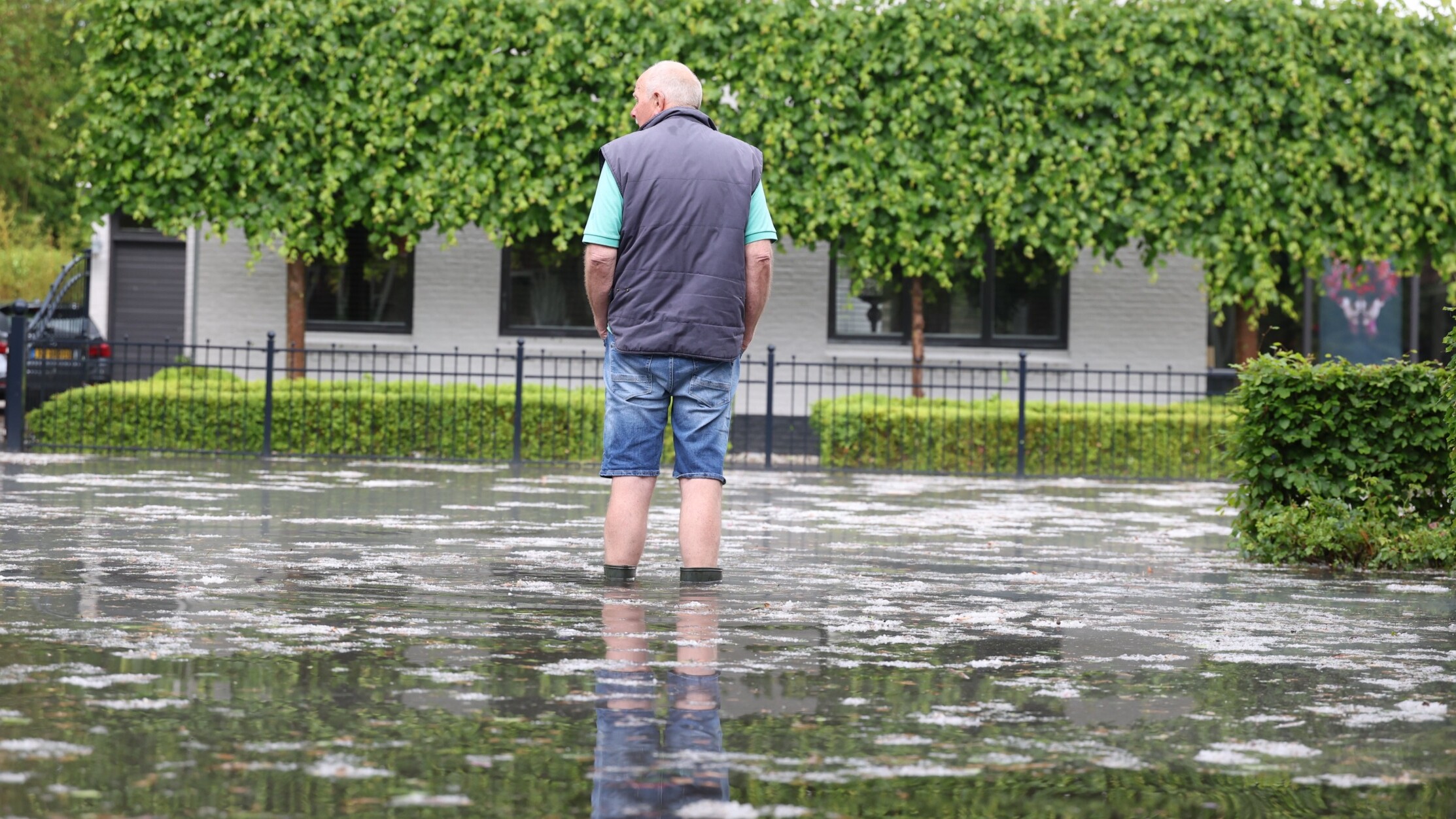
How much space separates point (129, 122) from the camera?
62.8ft

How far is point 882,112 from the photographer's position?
18.6 m

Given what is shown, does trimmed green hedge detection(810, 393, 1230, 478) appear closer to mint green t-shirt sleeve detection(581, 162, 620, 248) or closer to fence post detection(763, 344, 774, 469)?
fence post detection(763, 344, 774, 469)

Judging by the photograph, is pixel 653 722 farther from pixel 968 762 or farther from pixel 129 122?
pixel 129 122

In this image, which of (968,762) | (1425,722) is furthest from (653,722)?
(1425,722)

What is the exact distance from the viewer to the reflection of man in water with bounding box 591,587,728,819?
330cm

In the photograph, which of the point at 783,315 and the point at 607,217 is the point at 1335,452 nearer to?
the point at 607,217

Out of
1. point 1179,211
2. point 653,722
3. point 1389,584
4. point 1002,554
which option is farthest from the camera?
point 1179,211

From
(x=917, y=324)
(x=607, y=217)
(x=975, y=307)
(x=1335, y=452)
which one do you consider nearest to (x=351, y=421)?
(x=917, y=324)

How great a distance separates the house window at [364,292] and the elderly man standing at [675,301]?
1581 cm

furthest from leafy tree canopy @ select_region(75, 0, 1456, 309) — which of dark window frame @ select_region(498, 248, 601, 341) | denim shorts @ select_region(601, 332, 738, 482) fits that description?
denim shorts @ select_region(601, 332, 738, 482)

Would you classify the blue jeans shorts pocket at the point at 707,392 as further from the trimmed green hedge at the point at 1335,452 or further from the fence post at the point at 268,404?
the fence post at the point at 268,404

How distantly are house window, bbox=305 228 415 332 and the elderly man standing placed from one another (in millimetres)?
15808

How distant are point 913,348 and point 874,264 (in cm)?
171

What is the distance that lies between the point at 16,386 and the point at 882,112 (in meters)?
8.97
